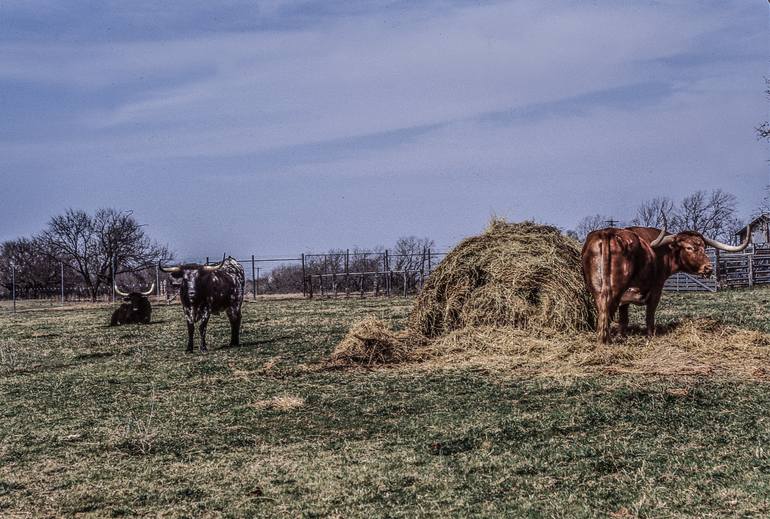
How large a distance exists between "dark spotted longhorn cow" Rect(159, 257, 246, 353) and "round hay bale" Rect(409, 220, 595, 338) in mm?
3564

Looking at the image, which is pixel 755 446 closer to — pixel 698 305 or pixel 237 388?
pixel 237 388

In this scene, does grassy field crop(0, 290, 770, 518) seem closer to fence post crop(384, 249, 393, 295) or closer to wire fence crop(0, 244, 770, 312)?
wire fence crop(0, 244, 770, 312)

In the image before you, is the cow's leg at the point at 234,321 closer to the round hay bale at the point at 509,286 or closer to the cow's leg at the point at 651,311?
the round hay bale at the point at 509,286

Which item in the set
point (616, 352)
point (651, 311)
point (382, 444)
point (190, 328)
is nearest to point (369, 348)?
point (616, 352)

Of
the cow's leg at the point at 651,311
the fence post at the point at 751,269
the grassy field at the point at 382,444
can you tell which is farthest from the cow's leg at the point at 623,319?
the fence post at the point at 751,269

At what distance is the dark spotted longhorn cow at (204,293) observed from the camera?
14.2m

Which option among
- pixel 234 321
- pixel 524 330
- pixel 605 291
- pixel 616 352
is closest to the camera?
pixel 616 352

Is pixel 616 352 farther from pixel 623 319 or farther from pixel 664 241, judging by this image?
pixel 664 241

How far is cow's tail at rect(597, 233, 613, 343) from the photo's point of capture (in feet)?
37.1

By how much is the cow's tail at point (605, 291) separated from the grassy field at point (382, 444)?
2056 millimetres

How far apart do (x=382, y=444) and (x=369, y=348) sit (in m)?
5.09

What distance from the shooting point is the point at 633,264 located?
1148 centimetres

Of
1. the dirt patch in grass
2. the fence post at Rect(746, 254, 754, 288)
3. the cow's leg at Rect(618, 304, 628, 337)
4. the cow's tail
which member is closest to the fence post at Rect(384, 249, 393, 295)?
the fence post at Rect(746, 254, 754, 288)

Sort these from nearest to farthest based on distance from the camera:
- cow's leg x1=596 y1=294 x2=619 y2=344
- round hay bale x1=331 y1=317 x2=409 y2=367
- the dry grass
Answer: the dry grass, cow's leg x1=596 y1=294 x2=619 y2=344, round hay bale x1=331 y1=317 x2=409 y2=367
